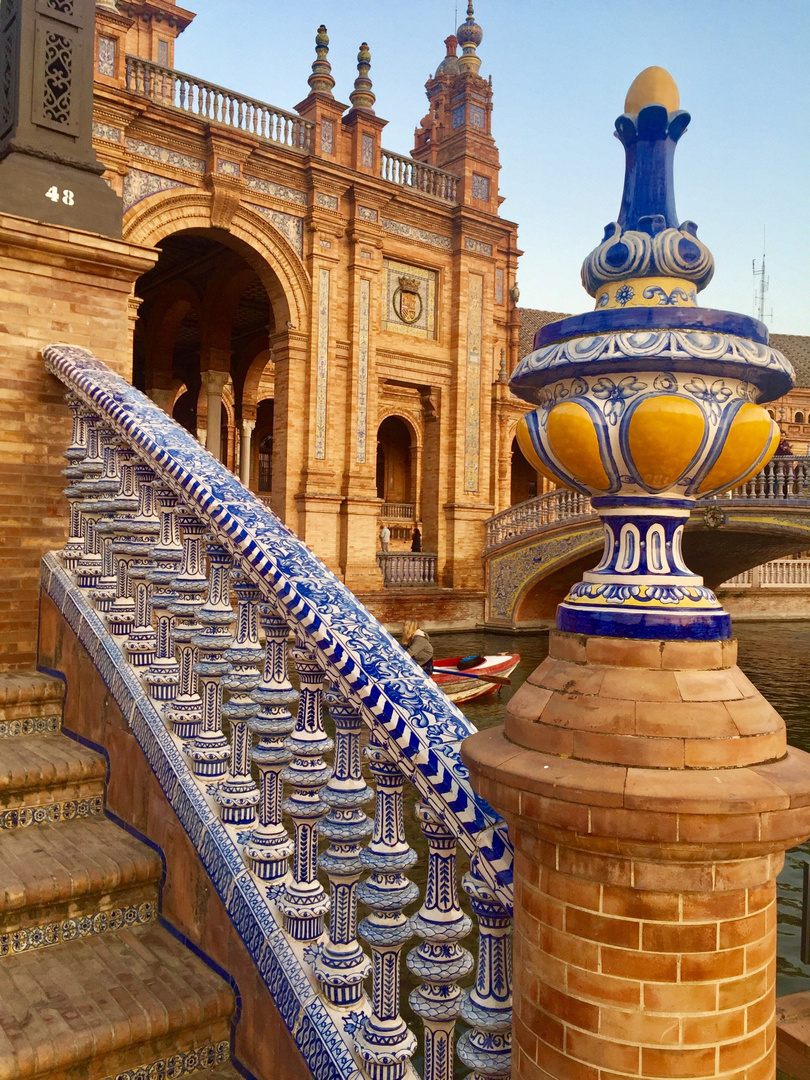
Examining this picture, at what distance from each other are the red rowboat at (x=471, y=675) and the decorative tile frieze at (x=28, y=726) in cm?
826

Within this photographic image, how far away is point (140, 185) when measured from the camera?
15977 millimetres

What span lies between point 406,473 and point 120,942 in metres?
26.2

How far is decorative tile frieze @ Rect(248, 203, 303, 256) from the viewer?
17684mm

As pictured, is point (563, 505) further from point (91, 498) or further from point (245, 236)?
point (91, 498)

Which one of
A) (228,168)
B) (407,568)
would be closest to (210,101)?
(228,168)

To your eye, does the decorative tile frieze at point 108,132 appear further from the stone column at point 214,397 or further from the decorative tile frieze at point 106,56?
the stone column at point 214,397

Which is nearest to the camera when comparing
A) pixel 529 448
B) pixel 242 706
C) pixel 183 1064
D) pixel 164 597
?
pixel 529 448

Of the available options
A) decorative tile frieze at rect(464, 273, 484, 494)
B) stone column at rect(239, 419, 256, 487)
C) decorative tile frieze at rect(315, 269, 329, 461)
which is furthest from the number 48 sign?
stone column at rect(239, 419, 256, 487)

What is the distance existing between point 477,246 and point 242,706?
20746 mm

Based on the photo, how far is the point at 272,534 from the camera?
2340 millimetres

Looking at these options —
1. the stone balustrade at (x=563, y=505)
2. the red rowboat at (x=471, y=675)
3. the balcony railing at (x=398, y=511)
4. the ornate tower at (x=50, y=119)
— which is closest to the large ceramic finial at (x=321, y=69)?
the stone balustrade at (x=563, y=505)

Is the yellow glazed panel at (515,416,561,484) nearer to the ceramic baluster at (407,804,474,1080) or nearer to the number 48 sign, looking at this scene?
the ceramic baluster at (407,804,474,1080)

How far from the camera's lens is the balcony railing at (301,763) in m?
1.69

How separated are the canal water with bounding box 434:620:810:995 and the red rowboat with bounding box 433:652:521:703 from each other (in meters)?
0.26
